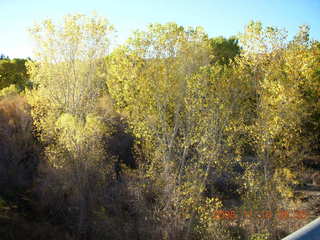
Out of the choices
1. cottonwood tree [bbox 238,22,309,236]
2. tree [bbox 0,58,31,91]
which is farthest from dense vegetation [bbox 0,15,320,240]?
tree [bbox 0,58,31,91]

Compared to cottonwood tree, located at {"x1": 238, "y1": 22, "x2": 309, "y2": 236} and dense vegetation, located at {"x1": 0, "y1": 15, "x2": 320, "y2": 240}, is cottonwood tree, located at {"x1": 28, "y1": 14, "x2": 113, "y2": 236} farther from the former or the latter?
cottonwood tree, located at {"x1": 238, "y1": 22, "x2": 309, "y2": 236}

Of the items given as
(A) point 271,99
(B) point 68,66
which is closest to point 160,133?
(A) point 271,99

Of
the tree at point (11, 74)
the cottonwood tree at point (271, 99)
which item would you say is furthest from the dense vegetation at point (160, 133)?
the tree at point (11, 74)

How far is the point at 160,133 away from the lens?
12148mm

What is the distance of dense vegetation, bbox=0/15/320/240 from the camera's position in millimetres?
10281

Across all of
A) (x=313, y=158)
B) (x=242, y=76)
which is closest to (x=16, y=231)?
(x=242, y=76)

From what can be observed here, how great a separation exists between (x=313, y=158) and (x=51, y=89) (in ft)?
49.8

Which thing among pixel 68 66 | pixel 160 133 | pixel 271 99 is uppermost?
pixel 68 66

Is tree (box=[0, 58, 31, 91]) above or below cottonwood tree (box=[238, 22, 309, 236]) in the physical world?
above

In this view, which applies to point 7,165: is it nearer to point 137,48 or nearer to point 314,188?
point 137,48

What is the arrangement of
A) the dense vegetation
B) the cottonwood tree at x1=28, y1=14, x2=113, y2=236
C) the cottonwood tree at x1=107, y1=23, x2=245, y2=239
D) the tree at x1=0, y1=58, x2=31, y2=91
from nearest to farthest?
1. the dense vegetation
2. the cottonwood tree at x1=107, y1=23, x2=245, y2=239
3. the cottonwood tree at x1=28, y1=14, x2=113, y2=236
4. the tree at x1=0, y1=58, x2=31, y2=91

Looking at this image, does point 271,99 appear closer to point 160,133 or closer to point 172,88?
point 172,88
